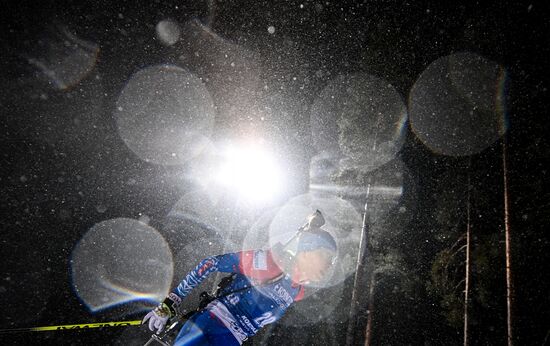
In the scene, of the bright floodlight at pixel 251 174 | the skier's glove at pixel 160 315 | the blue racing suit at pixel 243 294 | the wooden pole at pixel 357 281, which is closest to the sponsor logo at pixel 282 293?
the blue racing suit at pixel 243 294

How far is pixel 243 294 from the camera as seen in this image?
275 centimetres

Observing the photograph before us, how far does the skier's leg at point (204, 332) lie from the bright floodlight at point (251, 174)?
16.9ft

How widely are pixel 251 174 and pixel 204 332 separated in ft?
18.0

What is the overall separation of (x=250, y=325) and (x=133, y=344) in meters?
3.51

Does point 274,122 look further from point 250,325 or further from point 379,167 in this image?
point 250,325

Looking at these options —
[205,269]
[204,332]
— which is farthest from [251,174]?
[204,332]

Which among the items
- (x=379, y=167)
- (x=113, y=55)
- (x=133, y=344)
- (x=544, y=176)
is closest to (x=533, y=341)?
(x=544, y=176)

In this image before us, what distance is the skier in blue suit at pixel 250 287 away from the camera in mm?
2449

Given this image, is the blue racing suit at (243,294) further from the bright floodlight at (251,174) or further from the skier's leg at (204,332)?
the bright floodlight at (251,174)

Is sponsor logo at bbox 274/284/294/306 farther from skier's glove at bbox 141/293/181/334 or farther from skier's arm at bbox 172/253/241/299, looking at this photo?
skier's glove at bbox 141/293/181/334

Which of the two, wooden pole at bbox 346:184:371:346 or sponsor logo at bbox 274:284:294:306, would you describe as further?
wooden pole at bbox 346:184:371:346

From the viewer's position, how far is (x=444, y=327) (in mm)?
6211

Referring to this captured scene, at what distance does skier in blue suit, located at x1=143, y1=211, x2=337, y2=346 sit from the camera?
2.45 m

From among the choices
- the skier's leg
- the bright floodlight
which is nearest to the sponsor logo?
the skier's leg
